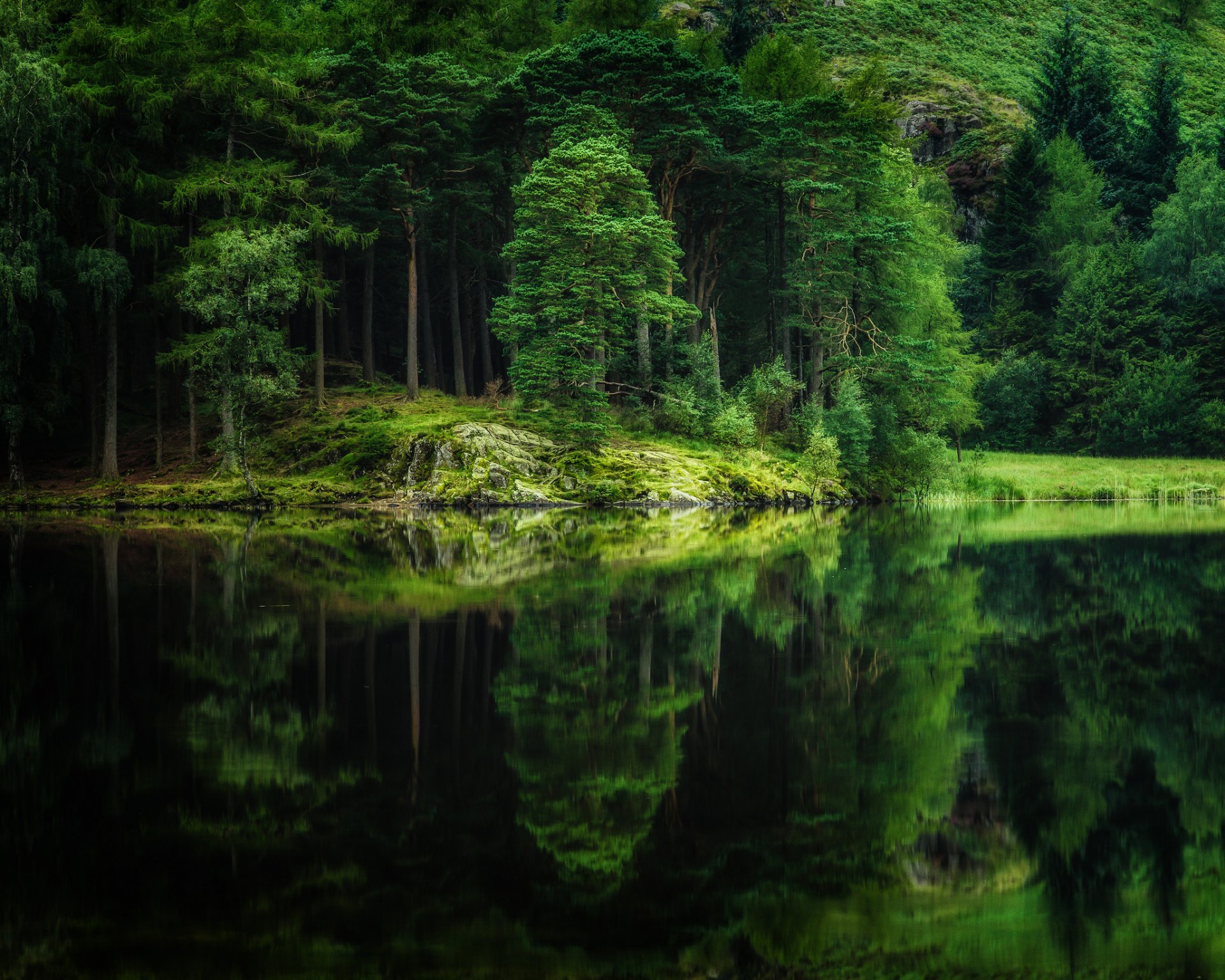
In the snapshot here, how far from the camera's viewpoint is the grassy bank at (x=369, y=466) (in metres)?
36.4

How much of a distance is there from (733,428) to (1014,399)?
30.2m

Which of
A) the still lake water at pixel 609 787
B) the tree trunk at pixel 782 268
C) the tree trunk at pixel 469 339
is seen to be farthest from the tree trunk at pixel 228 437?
the still lake water at pixel 609 787

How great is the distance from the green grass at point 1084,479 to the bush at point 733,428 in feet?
34.1

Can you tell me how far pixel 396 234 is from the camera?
46.7 m

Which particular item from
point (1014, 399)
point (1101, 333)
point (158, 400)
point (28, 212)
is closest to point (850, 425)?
point (158, 400)

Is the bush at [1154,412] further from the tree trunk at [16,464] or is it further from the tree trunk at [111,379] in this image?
the tree trunk at [16,464]

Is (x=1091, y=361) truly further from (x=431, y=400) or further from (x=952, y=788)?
(x=952, y=788)

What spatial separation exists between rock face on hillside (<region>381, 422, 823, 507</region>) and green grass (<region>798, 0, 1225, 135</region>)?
6606cm

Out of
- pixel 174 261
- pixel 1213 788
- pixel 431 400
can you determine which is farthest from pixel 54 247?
pixel 1213 788

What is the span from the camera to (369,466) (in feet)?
125

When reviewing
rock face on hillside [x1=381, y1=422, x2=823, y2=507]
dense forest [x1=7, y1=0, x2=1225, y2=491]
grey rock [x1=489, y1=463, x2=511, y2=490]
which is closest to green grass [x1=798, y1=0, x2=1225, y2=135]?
dense forest [x1=7, y1=0, x2=1225, y2=491]

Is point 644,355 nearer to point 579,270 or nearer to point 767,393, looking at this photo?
point 767,393

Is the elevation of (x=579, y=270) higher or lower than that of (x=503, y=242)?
lower

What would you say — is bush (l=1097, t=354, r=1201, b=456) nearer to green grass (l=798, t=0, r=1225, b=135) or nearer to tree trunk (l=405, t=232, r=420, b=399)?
green grass (l=798, t=0, r=1225, b=135)
